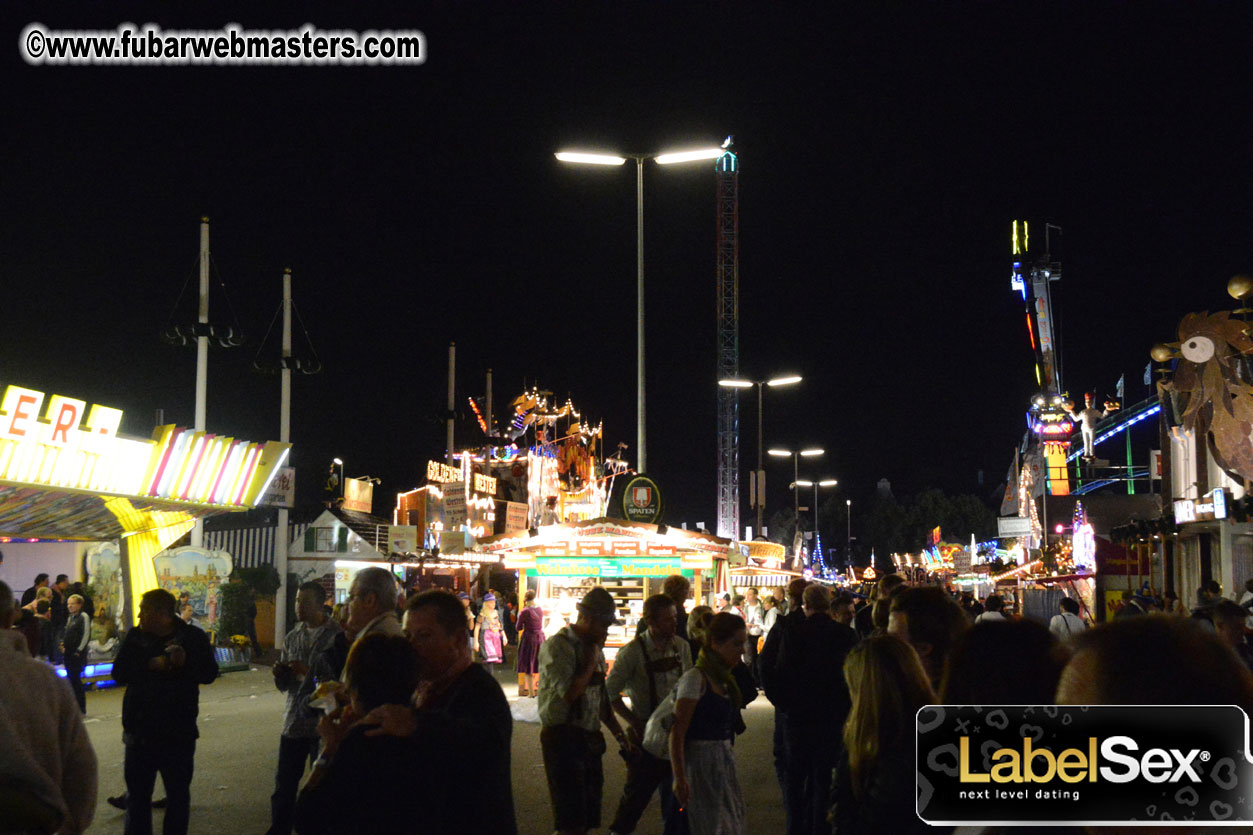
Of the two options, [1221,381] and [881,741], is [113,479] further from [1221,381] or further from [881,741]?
[1221,381]

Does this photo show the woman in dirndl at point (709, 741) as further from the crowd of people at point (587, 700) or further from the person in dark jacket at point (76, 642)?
the person in dark jacket at point (76, 642)

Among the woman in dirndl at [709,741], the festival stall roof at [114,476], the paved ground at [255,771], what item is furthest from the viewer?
the festival stall roof at [114,476]

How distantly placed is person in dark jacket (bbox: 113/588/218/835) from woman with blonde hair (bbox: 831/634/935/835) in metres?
4.85

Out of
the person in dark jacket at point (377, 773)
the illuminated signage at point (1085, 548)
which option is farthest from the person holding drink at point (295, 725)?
the illuminated signage at point (1085, 548)

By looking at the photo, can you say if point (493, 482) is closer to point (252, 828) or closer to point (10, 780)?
point (252, 828)

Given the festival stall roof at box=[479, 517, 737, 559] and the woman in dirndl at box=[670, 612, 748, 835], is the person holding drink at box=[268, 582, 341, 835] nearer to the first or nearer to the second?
the woman in dirndl at box=[670, 612, 748, 835]

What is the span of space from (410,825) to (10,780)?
137cm

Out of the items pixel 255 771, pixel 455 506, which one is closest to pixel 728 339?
pixel 455 506

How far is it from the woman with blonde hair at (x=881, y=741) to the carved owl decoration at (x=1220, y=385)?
15481 millimetres

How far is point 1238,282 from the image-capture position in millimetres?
17062

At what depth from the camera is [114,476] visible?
55.2ft

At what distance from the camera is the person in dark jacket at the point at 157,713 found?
23.3 feet

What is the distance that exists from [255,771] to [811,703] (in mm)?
6402

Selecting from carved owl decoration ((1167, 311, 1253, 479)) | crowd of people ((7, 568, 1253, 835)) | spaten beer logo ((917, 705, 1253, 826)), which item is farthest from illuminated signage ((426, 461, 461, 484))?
spaten beer logo ((917, 705, 1253, 826))
